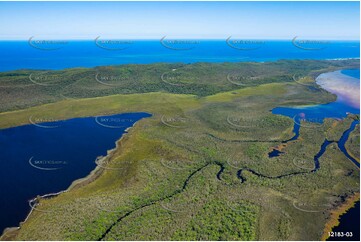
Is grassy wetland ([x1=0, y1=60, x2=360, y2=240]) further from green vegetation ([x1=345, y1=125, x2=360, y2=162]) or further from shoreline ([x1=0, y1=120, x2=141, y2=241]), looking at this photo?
green vegetation ([x1=345, y1=125, x2=360, y2=162])

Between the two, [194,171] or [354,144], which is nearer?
[194,171]

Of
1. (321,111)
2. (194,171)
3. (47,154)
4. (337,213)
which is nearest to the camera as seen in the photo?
(337,213)

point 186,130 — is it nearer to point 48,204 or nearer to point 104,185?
point 104,185

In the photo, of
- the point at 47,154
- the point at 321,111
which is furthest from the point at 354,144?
the point at 47,154

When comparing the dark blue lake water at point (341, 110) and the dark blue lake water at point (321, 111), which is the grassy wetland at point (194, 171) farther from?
the dark blue lake water at point (321, 111)

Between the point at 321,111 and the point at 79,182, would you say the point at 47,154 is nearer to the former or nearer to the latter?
the point at 79,182

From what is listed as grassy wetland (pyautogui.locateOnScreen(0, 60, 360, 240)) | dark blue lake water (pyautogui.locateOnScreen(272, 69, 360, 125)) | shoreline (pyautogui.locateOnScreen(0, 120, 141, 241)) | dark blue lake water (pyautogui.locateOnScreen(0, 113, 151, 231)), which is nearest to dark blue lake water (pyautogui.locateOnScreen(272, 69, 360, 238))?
dark blue lake water (pyautogui.locateOnScreen(272, 69, 360, 125))
